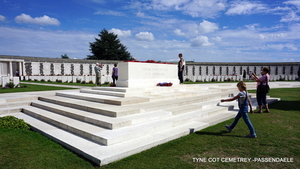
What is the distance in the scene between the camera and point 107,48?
53469 millimetres

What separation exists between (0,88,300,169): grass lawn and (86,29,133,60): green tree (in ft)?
160

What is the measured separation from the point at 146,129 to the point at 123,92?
4408mm

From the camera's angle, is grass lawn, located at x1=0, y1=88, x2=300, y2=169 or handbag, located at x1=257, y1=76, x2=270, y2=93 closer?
grass lawn, located at x1=0, y1=88, x2=300, y2=169

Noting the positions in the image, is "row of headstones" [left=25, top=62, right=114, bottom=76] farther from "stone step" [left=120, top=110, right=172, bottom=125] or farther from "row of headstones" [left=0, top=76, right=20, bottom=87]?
"stone step" [left=120, top=110, right=172, bottom=125]

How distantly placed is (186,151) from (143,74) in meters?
7.66

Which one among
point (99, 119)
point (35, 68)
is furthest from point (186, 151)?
point (35, 68)

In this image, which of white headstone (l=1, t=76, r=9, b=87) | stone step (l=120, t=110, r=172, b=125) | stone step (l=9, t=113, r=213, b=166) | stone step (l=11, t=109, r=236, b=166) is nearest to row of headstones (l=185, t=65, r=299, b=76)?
white headstone (l=1, t=76, r=9, b=87)

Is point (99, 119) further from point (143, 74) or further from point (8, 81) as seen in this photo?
point (8, 81)

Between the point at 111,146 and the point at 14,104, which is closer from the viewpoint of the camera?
the point at 111,146

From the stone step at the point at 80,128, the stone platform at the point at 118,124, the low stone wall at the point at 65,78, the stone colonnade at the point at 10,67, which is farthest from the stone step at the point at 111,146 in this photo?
the stone colonnade at the point at 10,67

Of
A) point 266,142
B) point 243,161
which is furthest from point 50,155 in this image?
point 266,142

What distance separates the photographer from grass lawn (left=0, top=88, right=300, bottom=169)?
3.69 meters

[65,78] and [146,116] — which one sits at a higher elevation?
[65,78]

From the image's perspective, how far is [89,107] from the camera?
6.79 metres
